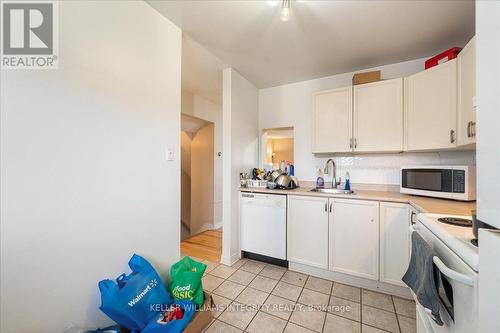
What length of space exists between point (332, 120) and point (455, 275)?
1973 mm

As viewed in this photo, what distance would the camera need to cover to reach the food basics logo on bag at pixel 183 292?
136 centimetres

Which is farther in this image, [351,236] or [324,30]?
[351,236]

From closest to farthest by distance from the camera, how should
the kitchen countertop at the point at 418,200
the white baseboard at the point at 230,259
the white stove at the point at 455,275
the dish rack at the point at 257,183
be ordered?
the white stove at the point at 455,275
the kitchen countertop at the point at 418,200
the white baseboard at the point at 230,259
the dish rack at the point at 257,183

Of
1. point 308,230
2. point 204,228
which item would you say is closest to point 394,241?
point 308,230

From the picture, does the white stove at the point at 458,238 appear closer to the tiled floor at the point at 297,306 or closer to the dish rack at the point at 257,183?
the tiled floor at the point at 297,306

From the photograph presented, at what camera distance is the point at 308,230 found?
212 centimetres

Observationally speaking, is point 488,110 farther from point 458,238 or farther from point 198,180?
point 198,180

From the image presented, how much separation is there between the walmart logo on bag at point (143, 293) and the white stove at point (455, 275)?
1.43 m

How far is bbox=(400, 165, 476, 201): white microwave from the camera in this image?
4.92ft

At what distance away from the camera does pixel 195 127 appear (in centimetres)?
373

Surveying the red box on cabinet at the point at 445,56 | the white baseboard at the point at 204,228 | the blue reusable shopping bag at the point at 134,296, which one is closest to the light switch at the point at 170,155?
the blue reusable shopping bag at the point at 134,296

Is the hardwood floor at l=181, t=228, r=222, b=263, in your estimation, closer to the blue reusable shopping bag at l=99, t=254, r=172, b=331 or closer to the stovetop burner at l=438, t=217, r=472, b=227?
the blue reusable shopping bag at l=99, t=254, r=172, b=331

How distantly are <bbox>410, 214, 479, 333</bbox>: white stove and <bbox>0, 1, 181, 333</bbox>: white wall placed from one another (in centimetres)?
161

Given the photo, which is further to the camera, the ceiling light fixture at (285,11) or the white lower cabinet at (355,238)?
the white lower cabinet at (355,238)
